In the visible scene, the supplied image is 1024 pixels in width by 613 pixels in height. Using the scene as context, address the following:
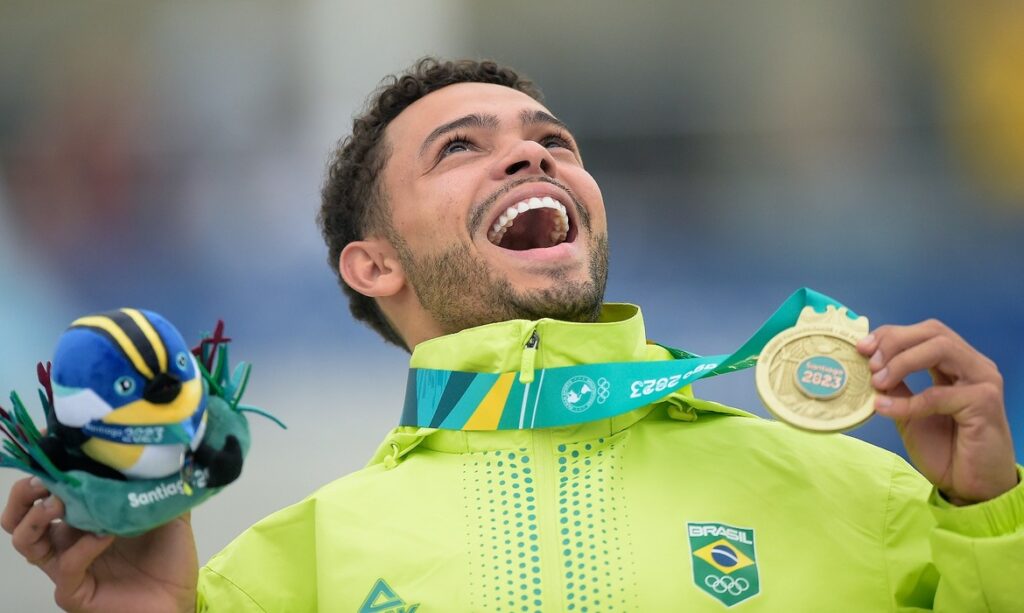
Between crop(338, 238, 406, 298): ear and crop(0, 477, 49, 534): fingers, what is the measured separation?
998 mm

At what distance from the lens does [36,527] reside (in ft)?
5.26

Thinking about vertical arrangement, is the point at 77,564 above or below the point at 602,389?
below

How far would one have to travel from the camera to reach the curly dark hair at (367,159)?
2.74 meters

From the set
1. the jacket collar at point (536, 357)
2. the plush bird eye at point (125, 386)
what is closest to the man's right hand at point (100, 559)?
the plush bird eye at point (125, 386)

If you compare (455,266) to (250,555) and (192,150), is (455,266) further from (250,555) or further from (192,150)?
(192,150)

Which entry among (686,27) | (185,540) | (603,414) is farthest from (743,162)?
(185,540)

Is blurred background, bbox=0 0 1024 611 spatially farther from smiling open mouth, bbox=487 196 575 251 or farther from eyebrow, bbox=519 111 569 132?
eyebrow, bbox=519 111 569 132

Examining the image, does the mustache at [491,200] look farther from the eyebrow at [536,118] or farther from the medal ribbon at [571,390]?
the medal ribbon at [571,390]

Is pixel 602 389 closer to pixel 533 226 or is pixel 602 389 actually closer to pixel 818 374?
pixel 818 374

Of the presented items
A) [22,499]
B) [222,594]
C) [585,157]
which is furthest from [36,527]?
[585,157]

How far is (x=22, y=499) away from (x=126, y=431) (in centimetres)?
28

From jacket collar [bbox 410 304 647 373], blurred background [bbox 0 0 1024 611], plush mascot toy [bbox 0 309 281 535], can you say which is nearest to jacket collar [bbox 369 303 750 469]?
jacket collar [bbox 410 304 647 373]

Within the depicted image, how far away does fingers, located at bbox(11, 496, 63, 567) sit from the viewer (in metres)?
1.60

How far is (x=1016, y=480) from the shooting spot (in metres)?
1.73
